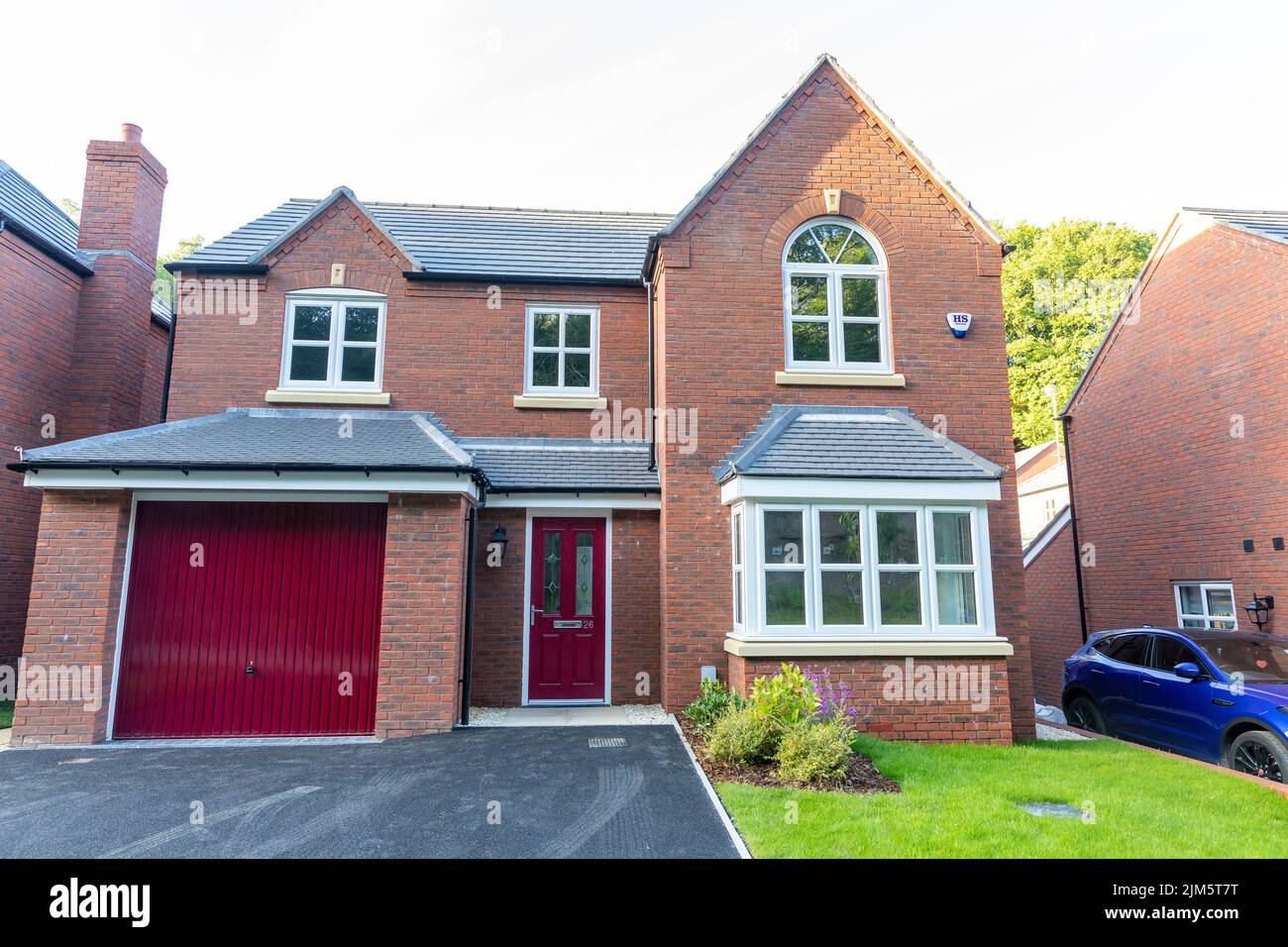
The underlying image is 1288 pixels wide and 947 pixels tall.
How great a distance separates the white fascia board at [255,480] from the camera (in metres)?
7.78

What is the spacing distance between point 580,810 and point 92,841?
3513 mm

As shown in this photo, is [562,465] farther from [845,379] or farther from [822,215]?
[822,215]

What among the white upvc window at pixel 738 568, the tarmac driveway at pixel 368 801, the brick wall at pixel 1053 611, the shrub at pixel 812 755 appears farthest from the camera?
the brick wall at pixel 1053 611

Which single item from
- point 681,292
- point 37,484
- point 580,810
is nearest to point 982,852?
point 580,810

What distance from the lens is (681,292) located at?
9.45 metres

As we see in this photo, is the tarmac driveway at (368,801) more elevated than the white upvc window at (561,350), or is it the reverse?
the white upvc window at (561,350)

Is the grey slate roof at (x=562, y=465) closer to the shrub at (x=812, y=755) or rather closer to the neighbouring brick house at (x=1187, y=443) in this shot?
the shrub at (x=812, y=755)

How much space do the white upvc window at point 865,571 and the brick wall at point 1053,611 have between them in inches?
343

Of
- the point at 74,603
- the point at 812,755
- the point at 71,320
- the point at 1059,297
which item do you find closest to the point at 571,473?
the point at 812,755

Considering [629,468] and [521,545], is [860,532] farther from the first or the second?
[521,545]

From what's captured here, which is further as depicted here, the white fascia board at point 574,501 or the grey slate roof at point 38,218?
the grey slate roof at point 38,218

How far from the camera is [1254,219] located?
12680 mm

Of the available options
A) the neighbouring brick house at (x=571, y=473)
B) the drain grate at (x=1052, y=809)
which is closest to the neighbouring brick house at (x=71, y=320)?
the neighbouring brick house at (x=571, y=473)

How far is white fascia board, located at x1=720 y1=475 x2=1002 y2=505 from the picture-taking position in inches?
320
